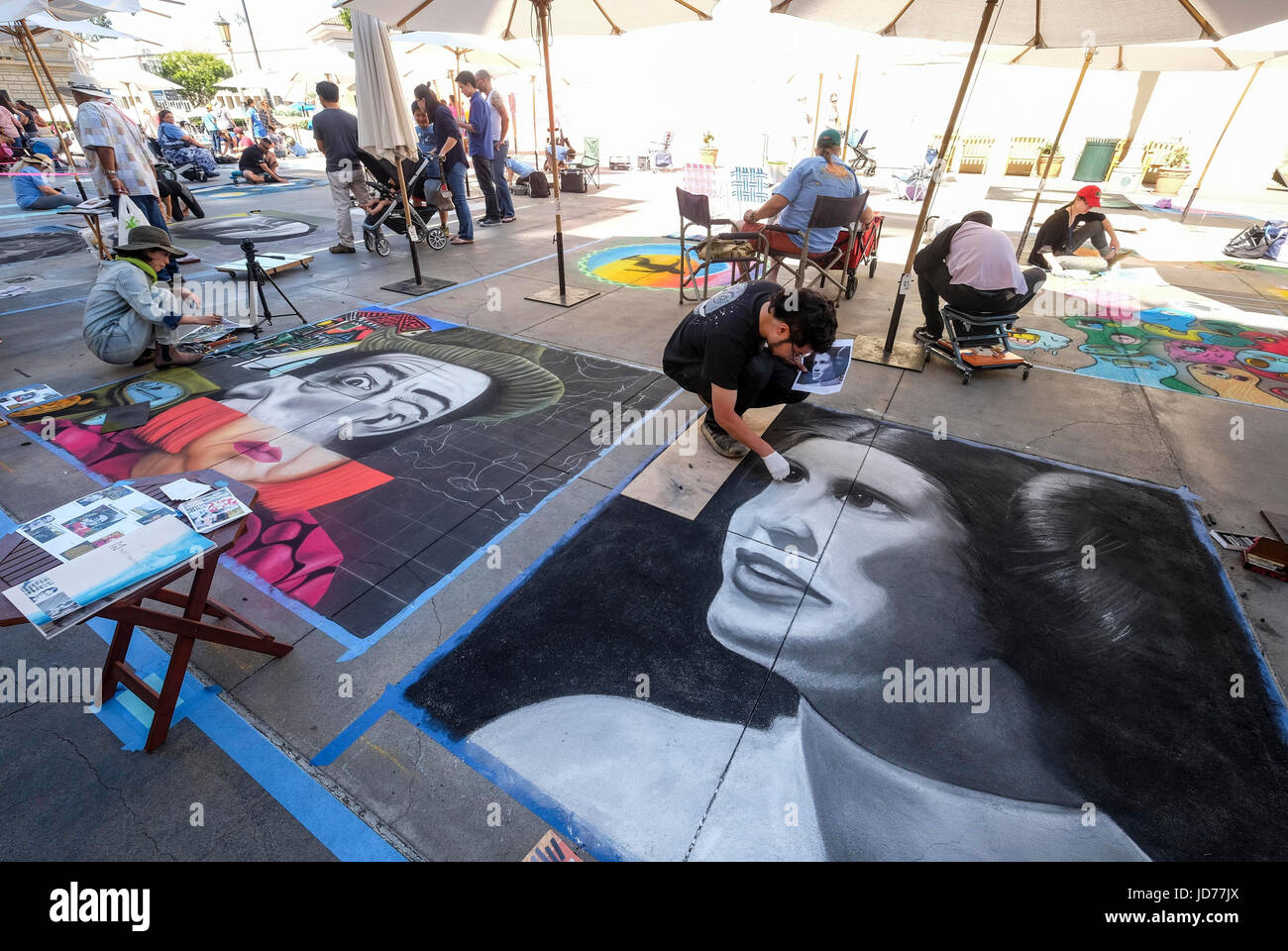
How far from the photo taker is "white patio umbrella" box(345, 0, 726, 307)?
17.2 ft

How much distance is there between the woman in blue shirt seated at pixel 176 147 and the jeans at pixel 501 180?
905 centimetres

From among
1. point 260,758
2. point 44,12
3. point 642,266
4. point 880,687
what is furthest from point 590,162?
point 260,758

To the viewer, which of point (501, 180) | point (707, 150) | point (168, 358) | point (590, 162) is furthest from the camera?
point (707, 150)

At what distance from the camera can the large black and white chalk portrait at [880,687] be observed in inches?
73.1

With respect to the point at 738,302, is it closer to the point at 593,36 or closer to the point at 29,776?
Result: the point at 29,776

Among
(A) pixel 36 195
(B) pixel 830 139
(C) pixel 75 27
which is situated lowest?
(A) pixel 36 195

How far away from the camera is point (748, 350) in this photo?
3152 millimetres

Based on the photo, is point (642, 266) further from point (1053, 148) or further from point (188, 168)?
point (188, 168)

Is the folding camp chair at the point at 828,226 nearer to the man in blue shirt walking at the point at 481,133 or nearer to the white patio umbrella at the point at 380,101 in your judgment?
the white patio umbrella at the point at 380,101

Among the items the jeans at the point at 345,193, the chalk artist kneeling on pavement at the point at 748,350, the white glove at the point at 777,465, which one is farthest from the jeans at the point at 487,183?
the white glove at the point at 777,465

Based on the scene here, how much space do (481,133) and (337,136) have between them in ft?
7.98
